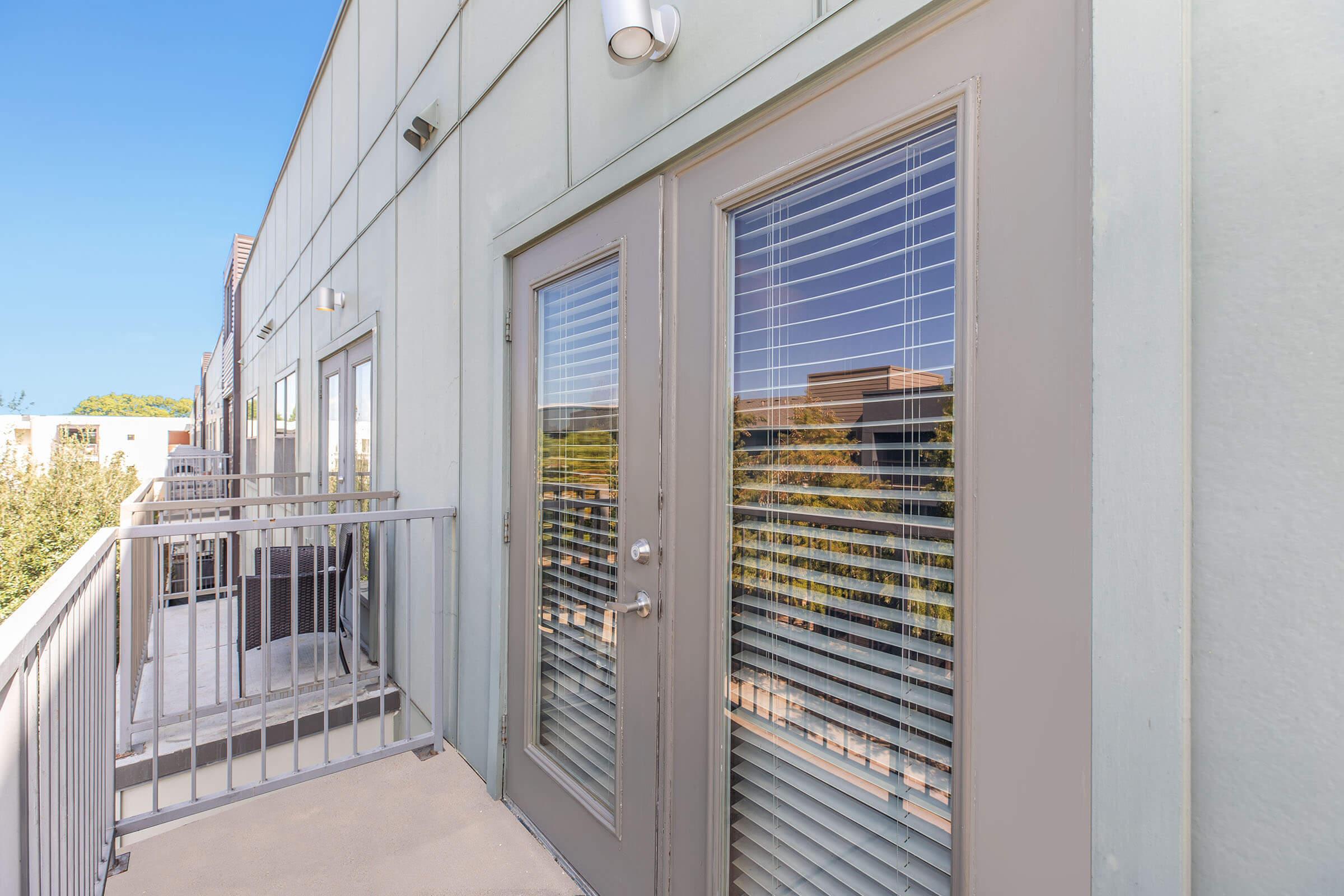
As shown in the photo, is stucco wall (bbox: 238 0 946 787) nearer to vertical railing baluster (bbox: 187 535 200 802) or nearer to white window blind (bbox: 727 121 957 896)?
white window blind (bbox: 727 121 957 896)

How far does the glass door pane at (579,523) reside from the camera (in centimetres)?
192

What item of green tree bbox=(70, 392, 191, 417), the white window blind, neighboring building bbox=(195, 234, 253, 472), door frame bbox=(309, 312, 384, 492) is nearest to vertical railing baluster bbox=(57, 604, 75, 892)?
the white window blind

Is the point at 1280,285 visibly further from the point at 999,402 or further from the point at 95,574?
the point at 95,574

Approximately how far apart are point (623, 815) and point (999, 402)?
156 cm

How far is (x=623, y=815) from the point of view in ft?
5.77

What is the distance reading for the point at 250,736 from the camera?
119 inches

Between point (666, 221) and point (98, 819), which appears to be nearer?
point (666, 221)

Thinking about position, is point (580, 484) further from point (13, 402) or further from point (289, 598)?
point (13, 402)

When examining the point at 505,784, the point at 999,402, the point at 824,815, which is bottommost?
the point at 505,784

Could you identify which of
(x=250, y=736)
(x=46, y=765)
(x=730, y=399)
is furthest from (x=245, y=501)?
(x=730, y=399)

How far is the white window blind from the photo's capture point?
3.52 feet

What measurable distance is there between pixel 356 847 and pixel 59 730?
3.95 ft

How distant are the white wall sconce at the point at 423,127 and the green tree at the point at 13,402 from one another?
2173 centimetres

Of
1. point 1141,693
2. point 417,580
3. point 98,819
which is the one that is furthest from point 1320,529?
point 417,580
